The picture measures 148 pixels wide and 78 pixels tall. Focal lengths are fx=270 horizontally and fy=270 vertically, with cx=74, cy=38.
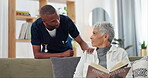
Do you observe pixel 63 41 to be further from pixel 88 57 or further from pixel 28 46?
pixel 28 46

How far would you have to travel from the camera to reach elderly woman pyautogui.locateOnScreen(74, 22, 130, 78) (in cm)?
211

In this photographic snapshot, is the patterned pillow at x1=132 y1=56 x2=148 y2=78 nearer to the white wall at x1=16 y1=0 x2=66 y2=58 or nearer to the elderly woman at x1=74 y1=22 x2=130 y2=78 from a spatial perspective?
the elderly woman at x1=74 y1=22 x2=130 y2=78

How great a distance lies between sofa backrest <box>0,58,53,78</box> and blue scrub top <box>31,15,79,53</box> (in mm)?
417

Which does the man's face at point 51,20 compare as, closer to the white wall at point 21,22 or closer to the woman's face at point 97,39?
the woman's face at point 97,39

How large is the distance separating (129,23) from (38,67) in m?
3.42

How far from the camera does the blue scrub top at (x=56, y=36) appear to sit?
271 centimetres

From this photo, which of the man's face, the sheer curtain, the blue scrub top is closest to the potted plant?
the blue scrub top

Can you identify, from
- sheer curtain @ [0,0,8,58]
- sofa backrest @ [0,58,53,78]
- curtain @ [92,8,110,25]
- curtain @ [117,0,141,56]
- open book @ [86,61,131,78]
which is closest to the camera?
open book @ [86,61,131,78]

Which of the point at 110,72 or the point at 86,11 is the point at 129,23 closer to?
the point at 86,11

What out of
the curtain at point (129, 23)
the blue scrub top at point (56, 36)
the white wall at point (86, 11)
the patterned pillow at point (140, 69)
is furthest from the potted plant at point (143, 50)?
the patterned pillow at point (140, 69)

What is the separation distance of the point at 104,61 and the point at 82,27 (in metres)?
3.26

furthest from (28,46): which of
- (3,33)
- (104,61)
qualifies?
(104,61)

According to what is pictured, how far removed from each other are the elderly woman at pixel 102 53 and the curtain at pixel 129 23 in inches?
124

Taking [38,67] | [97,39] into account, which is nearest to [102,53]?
[97,39]
